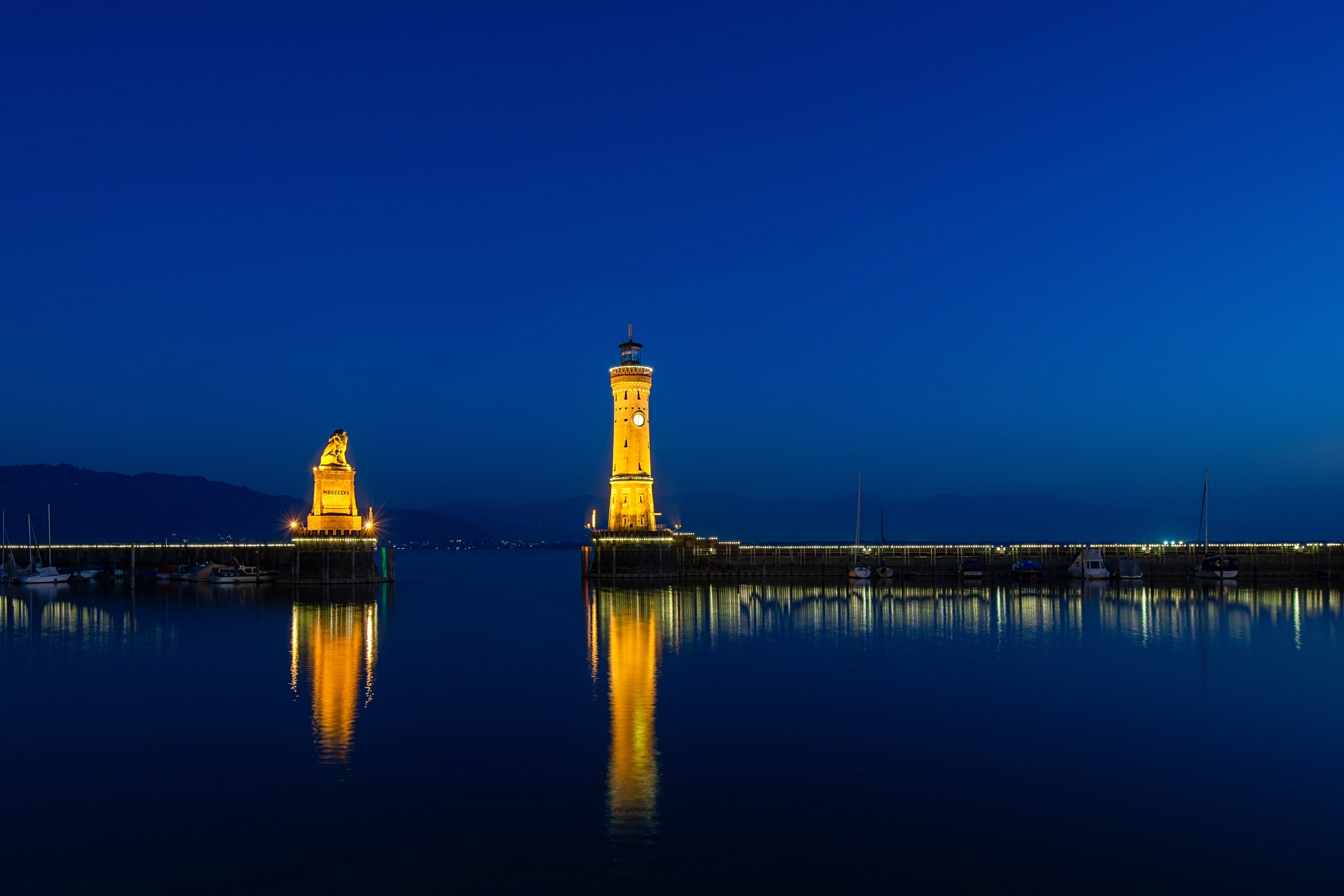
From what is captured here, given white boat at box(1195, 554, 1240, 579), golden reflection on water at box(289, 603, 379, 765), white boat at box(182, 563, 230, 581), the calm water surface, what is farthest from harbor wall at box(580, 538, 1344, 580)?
the calm water surface

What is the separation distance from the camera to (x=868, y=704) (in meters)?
27.3

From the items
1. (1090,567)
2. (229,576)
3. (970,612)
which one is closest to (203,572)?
(229,576)

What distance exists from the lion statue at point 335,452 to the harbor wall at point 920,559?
2341cm

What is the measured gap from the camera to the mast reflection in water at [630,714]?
17.0 metres

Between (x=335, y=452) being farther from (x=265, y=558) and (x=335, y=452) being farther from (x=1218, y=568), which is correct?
(x=1218, y=568)

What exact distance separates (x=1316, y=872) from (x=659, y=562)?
2732 inches

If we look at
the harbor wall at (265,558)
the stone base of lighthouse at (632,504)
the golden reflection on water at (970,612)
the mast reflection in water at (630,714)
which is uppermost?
the stone base of lighthouse at (632,504)

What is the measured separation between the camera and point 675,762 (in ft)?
68.0

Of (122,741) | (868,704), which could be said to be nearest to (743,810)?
(868,704)

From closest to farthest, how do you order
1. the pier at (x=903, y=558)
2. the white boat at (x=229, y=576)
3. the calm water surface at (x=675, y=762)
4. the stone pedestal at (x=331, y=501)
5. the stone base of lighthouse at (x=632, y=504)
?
1. the calm water surface at (x=675, y=762)
2. the stone pedestal at (x=331, y=501)
3. the stone base of lighthouse at (x=632, y=504)
4. the pier at (x=903, y=558)
5. the white boat at (x=229, y=576)

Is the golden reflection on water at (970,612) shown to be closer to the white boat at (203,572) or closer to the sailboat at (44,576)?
the white boat at (203,572)

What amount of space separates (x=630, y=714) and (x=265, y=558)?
8298cm

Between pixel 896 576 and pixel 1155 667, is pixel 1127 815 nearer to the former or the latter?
pixel 1155 667

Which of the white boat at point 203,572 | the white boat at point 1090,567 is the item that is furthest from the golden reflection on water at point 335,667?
the white boat at point 1090,567
